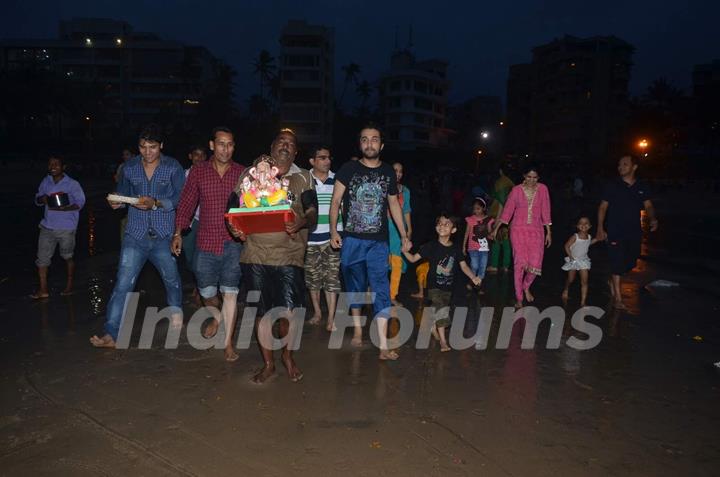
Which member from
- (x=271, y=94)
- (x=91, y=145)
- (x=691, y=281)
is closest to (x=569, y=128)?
(x=271, y=94)

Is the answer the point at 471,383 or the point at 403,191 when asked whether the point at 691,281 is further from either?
the point at 471,383

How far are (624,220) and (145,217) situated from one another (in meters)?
6.26

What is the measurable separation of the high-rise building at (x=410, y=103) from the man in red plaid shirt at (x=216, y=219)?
86.4m

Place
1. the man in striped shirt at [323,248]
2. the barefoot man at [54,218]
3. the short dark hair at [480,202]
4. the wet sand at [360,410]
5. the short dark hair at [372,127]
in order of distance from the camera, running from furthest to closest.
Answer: the short dark hair at [480,202] < the barefoot man at [54,218] < the man in striped shirt at [323,248] < the short dark hair at [372,127] < the wet sand at [360,410]

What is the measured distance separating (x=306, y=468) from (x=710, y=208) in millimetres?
35765

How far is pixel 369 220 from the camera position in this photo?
5.50 meters

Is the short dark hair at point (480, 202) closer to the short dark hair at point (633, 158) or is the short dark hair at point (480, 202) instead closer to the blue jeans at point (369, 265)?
the short dark hair at point (633, 158)

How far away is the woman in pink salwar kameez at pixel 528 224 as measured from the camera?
307 inches

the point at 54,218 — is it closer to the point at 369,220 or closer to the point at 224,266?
the point at 224,266

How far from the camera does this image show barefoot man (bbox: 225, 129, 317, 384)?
479 centimetres

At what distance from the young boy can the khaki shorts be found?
106 centimetres

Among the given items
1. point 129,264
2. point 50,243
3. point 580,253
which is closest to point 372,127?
point 129,264

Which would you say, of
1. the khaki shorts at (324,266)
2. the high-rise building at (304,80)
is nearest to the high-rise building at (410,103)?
the high-rise building at (304,80)

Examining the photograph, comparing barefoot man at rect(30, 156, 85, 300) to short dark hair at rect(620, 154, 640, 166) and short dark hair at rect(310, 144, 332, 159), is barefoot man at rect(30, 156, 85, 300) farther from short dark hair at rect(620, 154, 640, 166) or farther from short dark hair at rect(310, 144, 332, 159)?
short dark hair at rect(620, 154, 640, 166)
